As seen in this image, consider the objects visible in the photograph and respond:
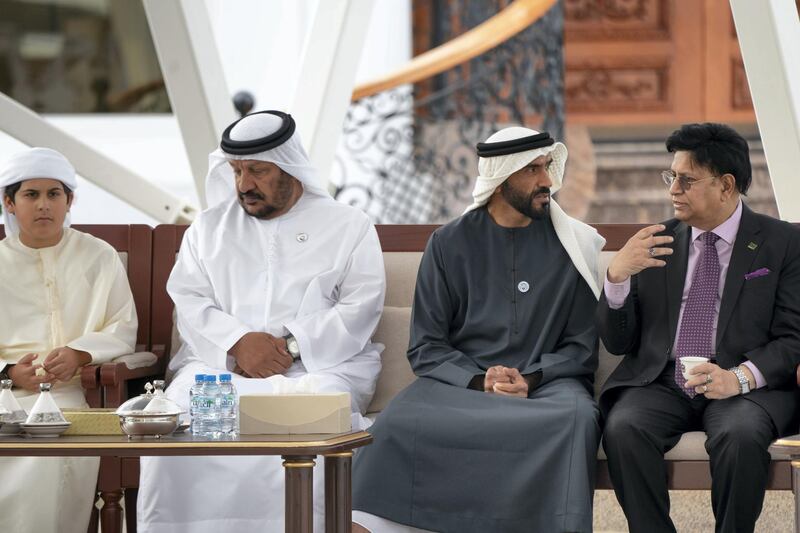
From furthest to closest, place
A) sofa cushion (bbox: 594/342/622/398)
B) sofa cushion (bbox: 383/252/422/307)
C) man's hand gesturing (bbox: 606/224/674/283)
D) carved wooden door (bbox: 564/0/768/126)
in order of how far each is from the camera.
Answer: carved wooden door (bbox: 564/0/768/126) < sofa cushion (bbox: 383/252/422/307) < sofa cushion (bbox: 594/342/622/398) < man's hand gesturing (bbox: 606/224/674/283)

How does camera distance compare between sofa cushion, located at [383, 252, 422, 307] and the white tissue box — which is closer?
the white tissue box

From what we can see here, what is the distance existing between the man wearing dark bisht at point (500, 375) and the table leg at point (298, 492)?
2.34ft

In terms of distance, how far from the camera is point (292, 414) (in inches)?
136

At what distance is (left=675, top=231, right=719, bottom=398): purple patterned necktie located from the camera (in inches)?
163

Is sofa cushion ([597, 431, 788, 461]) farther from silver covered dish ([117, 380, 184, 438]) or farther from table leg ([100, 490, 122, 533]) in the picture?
table leg ([100, 490, 122, 533])

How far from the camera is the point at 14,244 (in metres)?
4.84

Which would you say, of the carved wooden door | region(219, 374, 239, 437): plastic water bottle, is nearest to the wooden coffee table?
region(219, 374, 239, 437): plastic water bottle

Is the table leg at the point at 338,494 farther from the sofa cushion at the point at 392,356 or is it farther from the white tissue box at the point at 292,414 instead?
the sofa cushion at the point at 392,356

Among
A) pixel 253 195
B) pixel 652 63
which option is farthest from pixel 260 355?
pixel 652 63

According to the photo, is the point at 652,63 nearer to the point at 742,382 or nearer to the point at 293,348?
the point at 293,348

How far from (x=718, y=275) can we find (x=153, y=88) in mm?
7176

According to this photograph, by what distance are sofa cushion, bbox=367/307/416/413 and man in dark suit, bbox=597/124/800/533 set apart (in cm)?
81

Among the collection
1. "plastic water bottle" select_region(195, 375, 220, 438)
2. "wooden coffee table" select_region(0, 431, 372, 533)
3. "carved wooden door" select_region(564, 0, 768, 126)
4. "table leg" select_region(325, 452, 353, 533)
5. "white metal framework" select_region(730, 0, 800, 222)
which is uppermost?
"carved wooden door" select_region(564, 0, 768, 126)

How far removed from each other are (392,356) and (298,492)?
151cm
